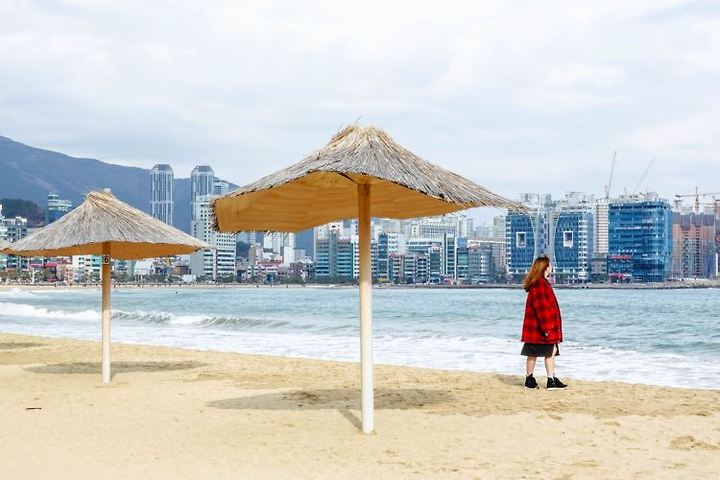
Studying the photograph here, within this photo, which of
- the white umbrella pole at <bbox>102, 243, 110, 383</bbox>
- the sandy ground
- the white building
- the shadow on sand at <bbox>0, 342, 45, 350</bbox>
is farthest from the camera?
the white building

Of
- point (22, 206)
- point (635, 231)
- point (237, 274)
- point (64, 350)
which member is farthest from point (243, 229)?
point (22, 206)

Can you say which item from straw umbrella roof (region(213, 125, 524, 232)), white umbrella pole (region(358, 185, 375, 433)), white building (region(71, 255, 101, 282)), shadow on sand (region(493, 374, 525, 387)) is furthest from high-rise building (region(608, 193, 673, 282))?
white umbrella pole (region(358, 185, 375, 433))

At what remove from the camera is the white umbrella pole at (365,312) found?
5988 millimetres

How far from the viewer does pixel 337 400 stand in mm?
8055

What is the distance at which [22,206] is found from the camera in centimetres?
18800

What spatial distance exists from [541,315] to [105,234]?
15.0 ft

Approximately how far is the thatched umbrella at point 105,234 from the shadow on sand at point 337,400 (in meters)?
1.97

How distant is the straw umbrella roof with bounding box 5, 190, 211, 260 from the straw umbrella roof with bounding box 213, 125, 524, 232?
6.54 ft

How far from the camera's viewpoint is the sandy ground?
5215mm

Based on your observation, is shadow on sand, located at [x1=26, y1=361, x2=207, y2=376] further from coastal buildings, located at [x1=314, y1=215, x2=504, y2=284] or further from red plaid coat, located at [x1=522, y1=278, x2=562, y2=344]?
coastal buildings, located at [x1=314, y1=215, x2=504, y2=284]

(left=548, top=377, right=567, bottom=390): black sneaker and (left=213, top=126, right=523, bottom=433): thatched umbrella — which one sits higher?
(left=213, top=126, right=523, bottom=433): thatched umbrella

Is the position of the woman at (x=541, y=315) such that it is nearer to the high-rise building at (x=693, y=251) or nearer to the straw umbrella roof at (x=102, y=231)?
the straw umbrella roof at (x=102, y=231)

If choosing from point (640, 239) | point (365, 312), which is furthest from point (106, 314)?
point (640, 239)

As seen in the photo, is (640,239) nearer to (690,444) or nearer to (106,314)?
(106,314)
